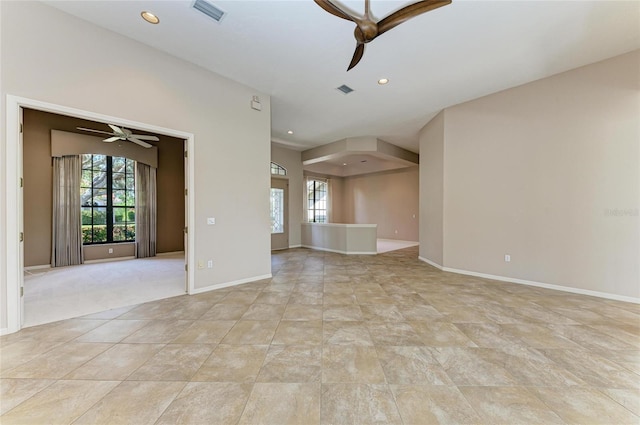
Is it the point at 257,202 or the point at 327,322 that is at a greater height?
the point at 257,202

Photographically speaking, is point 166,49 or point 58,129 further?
point 58,129

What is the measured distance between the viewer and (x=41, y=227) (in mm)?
4992

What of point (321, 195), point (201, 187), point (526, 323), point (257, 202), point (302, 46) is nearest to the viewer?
point (526, 323)

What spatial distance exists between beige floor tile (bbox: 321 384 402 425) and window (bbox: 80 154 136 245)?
6869 mm

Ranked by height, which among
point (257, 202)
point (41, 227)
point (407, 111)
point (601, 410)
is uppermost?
point (407, 111)

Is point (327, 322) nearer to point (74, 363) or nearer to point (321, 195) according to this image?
point (74, 363)

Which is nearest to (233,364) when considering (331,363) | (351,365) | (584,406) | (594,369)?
(331,363)

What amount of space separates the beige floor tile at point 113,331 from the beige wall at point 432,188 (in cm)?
527

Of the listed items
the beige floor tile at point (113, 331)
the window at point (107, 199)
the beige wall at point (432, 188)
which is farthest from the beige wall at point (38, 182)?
the beige wall at point (432, 188)

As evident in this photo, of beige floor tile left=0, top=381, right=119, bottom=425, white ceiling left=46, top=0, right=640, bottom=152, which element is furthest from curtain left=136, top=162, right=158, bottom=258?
beige floor tile left=0, top=381, right=119, bottom=425

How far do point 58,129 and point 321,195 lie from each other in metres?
8.26

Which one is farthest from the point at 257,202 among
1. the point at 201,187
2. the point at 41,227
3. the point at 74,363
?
the point at 41,227

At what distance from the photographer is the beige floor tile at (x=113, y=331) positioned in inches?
90.1

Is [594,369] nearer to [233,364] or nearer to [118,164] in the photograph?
[233,364]
